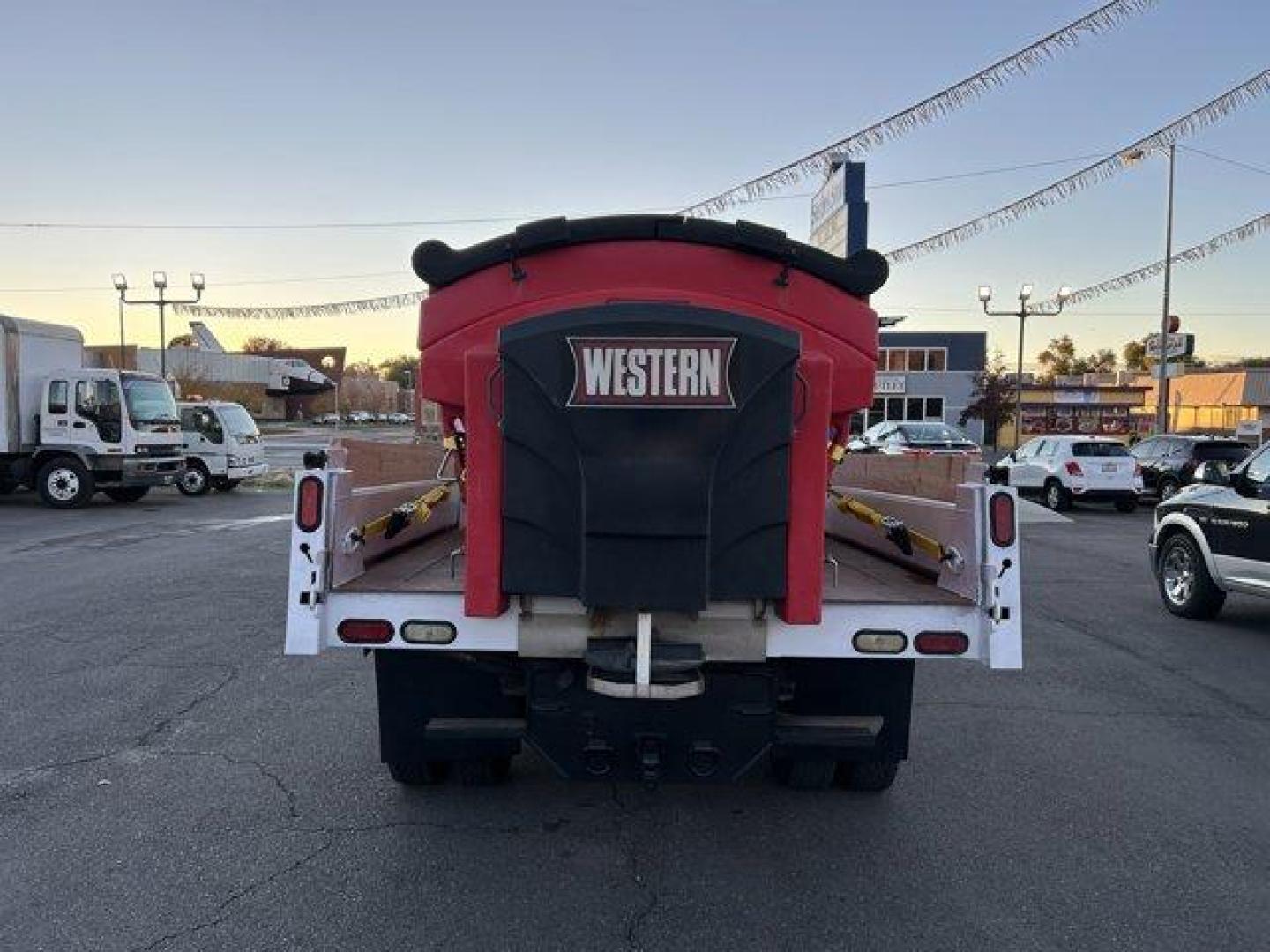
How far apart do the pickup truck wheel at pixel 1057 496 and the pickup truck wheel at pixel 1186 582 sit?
37.8 feet

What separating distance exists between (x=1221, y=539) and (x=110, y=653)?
902 centimetres

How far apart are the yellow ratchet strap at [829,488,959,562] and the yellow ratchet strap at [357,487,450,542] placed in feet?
6.87

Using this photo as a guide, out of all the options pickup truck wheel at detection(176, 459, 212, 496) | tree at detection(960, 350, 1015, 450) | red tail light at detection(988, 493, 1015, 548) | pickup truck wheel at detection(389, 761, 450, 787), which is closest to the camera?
red tail light at detection(988, 493, 1015, 548)

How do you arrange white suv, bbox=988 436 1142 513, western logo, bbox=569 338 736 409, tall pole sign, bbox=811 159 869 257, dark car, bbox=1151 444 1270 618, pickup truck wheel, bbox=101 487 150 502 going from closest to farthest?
western logo, bbox=569 338 736 409 < dark car, bbox=1151 444 1270 618 < tall pole sign, bbox=811 159 869 257 < white suv, bbox=988 436 1142 513 < pickup truck wheel, bbox=101 487 150 502

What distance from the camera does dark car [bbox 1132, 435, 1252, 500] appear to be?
1910cm

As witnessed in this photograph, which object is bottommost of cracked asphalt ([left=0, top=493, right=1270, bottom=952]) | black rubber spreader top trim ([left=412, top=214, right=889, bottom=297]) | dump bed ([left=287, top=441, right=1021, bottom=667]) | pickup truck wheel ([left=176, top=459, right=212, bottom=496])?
cracked asphalt ([left=0, top=493, right=1270, bottom=952])

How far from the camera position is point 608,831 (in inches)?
153

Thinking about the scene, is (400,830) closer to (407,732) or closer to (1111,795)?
(407,732)

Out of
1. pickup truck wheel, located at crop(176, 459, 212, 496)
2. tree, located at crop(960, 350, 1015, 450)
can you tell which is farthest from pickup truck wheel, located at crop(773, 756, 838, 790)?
tree, located at crop(960, 350, 1015, 450)

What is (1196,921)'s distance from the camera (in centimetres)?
319

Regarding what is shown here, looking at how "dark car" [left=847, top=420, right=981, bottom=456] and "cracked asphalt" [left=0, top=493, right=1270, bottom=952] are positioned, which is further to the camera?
"dark car" [left=847, top=420, right=981, bottom=456]

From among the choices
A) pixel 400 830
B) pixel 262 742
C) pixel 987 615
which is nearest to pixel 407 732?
pixel 400 830

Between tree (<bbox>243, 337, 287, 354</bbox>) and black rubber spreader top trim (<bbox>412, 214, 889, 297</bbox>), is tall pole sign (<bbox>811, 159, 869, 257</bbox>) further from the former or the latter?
tree (<bbox>243, 337, 287, 354</bbox>)

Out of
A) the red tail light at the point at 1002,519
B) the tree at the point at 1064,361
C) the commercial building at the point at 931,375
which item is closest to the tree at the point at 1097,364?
the tree at the point at 1064,361
